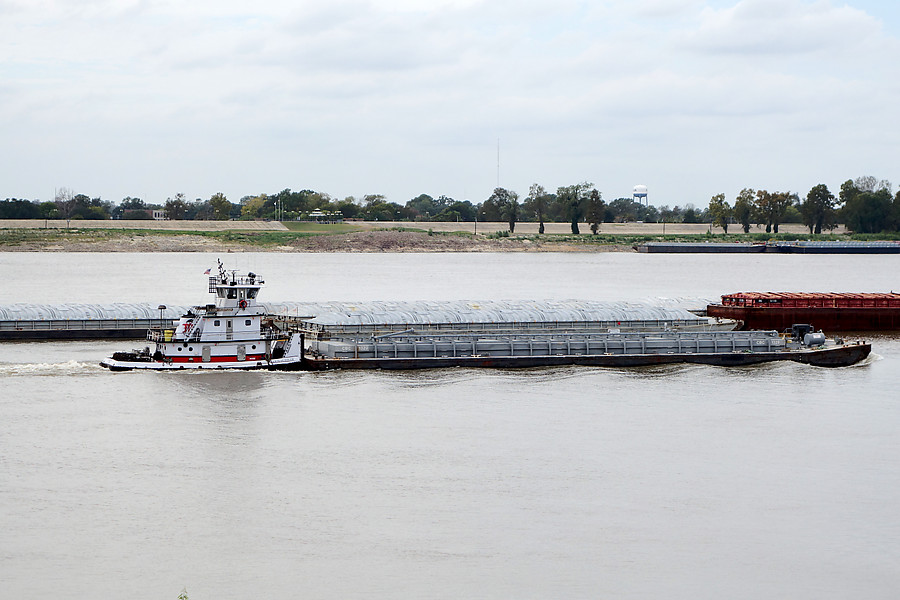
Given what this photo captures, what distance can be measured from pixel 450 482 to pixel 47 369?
88.7 feet

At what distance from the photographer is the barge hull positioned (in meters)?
54.0

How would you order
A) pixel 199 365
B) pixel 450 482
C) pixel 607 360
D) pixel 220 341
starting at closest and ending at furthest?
pixel 450 482, pixel 199 365, pixel 220 341, pixel 607 360

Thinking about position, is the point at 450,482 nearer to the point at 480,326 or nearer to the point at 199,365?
the point at 199,365

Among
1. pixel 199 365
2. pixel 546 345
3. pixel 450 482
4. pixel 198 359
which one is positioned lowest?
pixel 450 482

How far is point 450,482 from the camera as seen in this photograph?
34219 mm

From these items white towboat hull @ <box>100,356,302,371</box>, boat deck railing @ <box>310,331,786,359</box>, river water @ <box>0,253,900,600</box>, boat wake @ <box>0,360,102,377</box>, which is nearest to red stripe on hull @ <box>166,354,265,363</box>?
white towboat hull @ <box>100,356,302,371</box>

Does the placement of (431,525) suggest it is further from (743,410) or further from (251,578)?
(743,410)

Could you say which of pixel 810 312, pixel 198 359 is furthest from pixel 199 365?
pixel 810 312

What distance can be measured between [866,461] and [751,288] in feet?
272

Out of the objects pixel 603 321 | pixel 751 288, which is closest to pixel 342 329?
pixel 603 321

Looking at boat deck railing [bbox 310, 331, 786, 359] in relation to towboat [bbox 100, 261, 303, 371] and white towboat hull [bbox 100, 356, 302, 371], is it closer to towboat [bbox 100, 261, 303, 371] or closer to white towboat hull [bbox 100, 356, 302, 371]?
white towboat hull [bbox 100, 356, 302, 371]

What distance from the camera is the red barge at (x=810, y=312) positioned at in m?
75.9

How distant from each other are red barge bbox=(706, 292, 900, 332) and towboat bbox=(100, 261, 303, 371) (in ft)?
118

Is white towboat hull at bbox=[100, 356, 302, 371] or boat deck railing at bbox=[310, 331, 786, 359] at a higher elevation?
boat deck railing at bbox=[310, 331, 786, 359]
